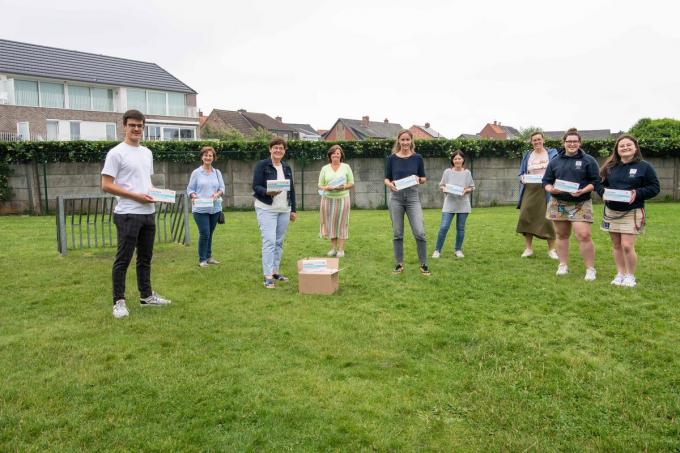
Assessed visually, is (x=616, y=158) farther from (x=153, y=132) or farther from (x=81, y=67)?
(x=153, y=132)

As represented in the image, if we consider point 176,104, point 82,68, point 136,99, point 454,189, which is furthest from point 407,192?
point 176,104

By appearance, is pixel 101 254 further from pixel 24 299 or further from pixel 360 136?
pixel 360 136

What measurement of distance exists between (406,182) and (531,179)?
2.36 m

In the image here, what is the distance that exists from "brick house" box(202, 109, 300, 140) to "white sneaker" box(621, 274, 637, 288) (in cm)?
5174

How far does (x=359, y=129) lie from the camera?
6281 cm

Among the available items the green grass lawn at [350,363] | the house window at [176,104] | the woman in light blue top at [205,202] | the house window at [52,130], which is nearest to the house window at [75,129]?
the house window at [52,130]

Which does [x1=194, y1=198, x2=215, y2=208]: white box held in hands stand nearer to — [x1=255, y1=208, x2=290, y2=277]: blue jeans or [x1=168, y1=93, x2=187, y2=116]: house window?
[x1=255, y1=208, x2=290, y2=277]: blue jeans

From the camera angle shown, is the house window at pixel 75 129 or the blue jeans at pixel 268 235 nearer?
the blue jeans at pixel 268 235

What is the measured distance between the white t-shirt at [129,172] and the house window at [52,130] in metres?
37.6

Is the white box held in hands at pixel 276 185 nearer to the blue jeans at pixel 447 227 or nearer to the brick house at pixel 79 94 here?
the blue jeans at pixel 447 227

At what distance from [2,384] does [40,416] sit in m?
0.70

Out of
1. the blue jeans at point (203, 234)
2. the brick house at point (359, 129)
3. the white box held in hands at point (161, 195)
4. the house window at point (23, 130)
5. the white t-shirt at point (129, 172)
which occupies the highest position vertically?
the brick house at point (359, 129)

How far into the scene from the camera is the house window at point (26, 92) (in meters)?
36.5

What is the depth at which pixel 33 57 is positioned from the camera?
37.5 metres
